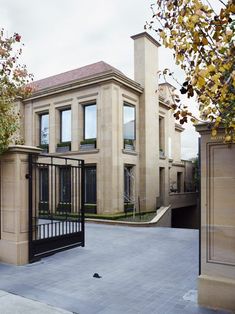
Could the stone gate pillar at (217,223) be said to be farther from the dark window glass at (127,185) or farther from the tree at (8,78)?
the dark window glass at (127,185)

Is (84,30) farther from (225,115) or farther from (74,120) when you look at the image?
(225,115)

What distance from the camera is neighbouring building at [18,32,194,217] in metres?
17.2

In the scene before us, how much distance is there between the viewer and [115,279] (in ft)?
20.1

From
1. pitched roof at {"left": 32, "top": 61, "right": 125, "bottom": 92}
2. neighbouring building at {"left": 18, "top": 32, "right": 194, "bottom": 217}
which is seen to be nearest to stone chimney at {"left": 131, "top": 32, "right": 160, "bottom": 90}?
neighbouring building at {"left": 18, "top": 32, "right": 194, "bottom": 217}

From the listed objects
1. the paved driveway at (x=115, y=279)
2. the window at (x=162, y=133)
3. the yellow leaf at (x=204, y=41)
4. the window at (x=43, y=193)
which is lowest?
the paved driveway at (x=115, y=279)

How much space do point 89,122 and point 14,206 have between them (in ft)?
39.2

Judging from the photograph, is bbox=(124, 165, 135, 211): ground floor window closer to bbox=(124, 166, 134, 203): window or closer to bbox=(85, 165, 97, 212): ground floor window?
bbox=(124, 166, 134, 203): window

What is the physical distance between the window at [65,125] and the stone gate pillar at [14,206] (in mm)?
12394

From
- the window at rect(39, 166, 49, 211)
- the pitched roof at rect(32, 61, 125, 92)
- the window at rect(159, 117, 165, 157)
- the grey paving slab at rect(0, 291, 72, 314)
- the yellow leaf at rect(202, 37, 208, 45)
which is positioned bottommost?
the grey paving slab at rect(0, 291, 72, 314)

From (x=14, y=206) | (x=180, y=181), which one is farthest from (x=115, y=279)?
(x=180, y=181)

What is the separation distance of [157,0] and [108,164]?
1410 cm

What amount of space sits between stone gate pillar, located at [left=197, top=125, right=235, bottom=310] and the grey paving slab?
2194 mm

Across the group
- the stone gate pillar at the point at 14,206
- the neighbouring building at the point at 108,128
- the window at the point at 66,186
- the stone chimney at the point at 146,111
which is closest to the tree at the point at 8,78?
the stone gate pillar at the point at 14,206

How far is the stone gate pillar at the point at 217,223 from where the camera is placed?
459 cm
